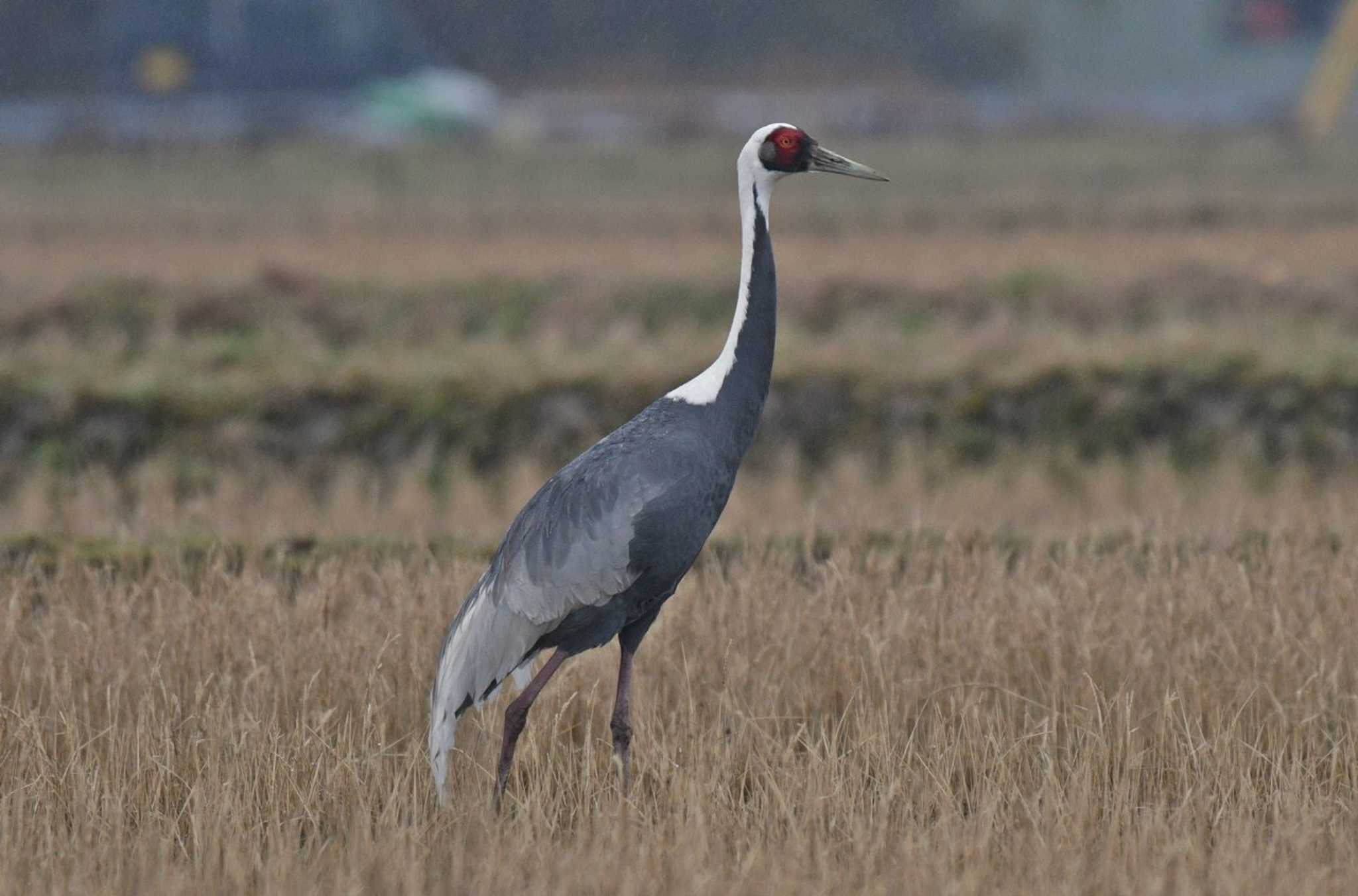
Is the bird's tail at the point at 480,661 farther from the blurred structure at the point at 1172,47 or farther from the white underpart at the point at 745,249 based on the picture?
the blurred structure at the point at 1172,47

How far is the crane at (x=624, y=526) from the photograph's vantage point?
227 inches

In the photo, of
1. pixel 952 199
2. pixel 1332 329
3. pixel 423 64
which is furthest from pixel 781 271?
pixel 423 64

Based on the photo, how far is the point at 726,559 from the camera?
337 inches

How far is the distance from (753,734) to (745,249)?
161 centimetres

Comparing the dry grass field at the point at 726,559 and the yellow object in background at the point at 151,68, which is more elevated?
the yellow object in background at the point at 151,68

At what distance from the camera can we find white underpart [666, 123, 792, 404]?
233 inches

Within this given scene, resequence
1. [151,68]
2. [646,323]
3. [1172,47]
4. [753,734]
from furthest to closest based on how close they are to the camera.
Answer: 1. [1172,47]
2. [151,68]
3. [646,323]
4. [753,734]

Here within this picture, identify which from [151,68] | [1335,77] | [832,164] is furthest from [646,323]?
[1335,77]

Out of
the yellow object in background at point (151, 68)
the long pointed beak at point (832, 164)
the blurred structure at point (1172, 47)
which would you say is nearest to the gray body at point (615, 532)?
the long pointed beak at point (832, 164)

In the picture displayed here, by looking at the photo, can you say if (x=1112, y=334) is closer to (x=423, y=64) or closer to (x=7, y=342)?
(x=7, y=342)

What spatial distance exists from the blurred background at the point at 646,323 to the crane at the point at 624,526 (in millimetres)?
2456

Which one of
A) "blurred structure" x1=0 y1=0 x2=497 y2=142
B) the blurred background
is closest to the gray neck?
the blurred background

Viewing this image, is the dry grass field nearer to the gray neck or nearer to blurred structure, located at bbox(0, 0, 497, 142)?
the gray neck

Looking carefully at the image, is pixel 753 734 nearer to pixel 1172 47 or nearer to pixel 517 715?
pixel 517 715
